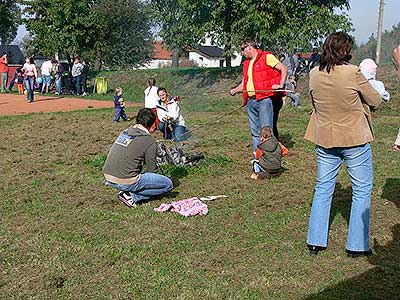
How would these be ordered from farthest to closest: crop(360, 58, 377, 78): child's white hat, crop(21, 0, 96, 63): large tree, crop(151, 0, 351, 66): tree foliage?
crop(21, 0, 96, 63): large tree < crop(151, 0, 351, 66): tree foliage < crop(360, 58, 377, 78): child's white hat

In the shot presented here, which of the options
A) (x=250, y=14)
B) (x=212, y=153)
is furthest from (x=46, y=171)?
(x=250, y=14)

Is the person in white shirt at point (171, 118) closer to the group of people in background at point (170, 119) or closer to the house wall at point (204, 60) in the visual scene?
the group of people in background at point (170, 119)

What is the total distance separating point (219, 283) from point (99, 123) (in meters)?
11.0

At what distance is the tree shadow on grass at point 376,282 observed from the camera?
13.6ft

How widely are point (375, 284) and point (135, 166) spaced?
10.1ft

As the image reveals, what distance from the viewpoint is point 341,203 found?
653 centimetres

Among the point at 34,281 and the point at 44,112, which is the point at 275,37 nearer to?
the point at 44,112

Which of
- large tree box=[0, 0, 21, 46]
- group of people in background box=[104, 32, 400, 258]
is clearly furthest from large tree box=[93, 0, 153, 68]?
group of people in background box=[104, 32, 400, 258]

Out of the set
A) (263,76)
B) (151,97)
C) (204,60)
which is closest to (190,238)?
(263,76)

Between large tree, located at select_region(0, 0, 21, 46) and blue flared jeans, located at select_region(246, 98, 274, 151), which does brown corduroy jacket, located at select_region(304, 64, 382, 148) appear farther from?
large tree, located at select_region(0, 0, 21, 46)

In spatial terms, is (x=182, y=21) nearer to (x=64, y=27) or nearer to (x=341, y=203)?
(x=64, y=27)

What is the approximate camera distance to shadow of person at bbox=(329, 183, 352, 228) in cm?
605

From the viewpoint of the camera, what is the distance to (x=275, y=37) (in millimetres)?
24641

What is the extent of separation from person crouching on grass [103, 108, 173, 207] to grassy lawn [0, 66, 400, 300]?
0.18 metres
